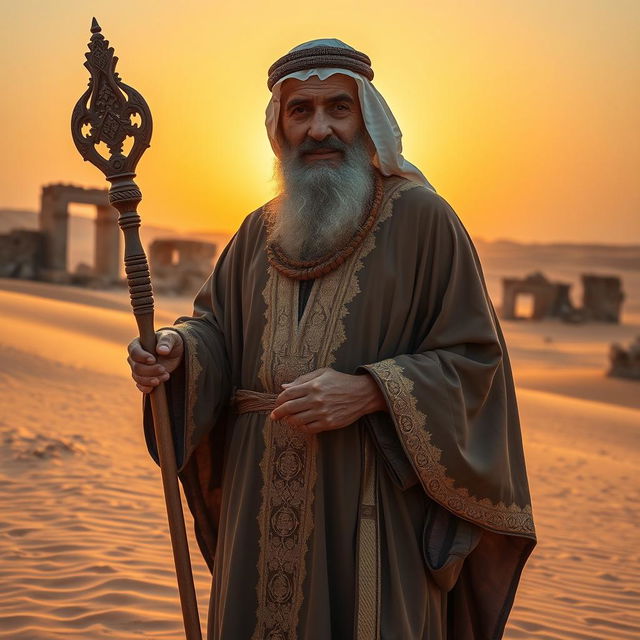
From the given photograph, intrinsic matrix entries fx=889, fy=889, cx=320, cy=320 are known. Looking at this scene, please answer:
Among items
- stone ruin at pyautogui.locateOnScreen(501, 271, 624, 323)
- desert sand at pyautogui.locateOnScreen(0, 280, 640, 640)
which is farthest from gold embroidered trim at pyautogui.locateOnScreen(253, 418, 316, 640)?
stone ruin at pyautogui.locateOnScreen(501, 271, 624, 323)

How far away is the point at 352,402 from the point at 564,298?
125ft

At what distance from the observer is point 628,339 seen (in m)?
34.8

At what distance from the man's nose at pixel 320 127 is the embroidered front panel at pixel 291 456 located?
1.03 ft

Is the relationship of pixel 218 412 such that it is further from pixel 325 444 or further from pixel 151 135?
pixel 151 135

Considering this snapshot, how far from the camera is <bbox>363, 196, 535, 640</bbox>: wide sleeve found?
262 cm

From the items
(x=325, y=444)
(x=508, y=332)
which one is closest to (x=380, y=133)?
(x=325, y=444)

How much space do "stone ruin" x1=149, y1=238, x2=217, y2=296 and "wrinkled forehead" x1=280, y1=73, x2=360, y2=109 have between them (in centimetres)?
2989

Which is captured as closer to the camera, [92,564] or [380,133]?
A: [380,133]

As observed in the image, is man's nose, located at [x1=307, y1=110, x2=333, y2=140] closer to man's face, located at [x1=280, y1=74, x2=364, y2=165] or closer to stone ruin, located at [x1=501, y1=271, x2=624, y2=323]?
man's face, located at [x1=280, y1=74, x2=364, y2=165]

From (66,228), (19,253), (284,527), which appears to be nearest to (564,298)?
(66,228)

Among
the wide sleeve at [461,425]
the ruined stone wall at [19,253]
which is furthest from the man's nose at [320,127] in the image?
the ruined stone wall at [19,253]

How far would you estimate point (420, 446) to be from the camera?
8.59 feet

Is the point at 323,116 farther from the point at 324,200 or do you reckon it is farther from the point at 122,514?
the point at 122,514

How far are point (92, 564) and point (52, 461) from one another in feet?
8.58
